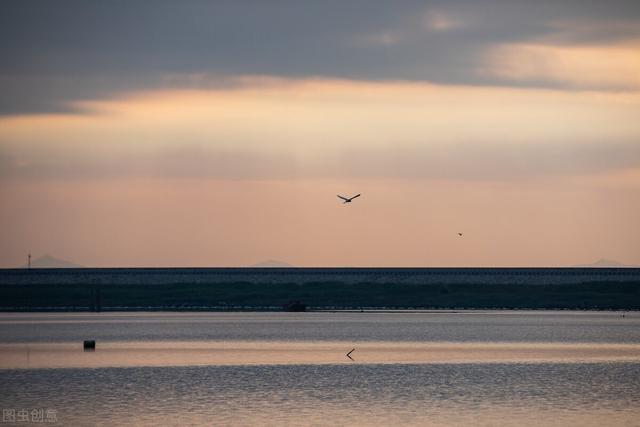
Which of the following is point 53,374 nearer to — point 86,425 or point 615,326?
point 86,425

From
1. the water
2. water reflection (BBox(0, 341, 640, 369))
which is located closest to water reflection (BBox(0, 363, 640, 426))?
the water

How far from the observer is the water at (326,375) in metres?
53.7

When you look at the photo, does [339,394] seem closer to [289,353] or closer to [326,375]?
[326,375]

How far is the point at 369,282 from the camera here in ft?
653

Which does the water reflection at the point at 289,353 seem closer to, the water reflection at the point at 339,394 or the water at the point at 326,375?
the water at the point at 326,375

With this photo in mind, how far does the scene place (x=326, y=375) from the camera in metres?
71.4

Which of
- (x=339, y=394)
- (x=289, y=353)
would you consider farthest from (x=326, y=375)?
(x=289, y=353)

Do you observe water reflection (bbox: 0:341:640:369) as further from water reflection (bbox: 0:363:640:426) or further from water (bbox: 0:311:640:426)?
water reflection (bbox: 0:363:640:426)

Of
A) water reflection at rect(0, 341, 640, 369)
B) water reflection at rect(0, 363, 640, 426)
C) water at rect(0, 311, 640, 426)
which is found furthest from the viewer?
water reflection at rect(0, 341, 640, 369)

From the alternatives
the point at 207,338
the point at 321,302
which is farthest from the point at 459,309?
the point at 207,338

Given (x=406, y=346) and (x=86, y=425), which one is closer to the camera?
(x=86, y=425)

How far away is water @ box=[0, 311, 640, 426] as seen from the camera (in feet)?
176

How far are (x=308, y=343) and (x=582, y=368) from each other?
29.1 metres

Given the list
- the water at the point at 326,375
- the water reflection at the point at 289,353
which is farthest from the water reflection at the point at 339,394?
the water reflection at the point at 289,353
